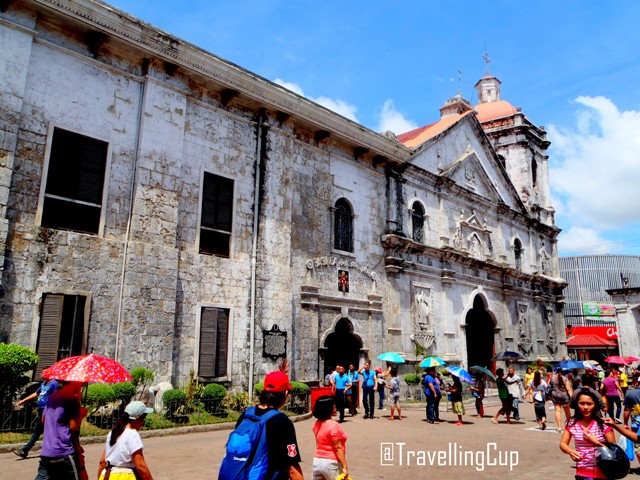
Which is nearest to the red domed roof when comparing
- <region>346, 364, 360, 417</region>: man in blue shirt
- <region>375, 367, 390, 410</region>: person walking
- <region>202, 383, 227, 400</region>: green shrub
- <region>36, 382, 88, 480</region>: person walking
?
<region>375, 367, 390, 410</region>: person walking

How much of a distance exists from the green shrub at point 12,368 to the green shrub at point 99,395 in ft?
3.78

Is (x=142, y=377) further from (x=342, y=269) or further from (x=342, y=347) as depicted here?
(x=342, y=269)

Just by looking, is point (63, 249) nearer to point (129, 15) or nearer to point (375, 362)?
point (129, 15)

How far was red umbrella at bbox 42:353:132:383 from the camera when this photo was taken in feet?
18.4

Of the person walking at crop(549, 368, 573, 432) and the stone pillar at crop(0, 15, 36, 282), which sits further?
the person walking at crop(549, 368, 573, 432)

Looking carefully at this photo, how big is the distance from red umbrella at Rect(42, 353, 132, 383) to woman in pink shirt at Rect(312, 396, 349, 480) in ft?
7.19

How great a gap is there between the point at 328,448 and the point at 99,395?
275 inches

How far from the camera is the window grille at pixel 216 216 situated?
1450 cm

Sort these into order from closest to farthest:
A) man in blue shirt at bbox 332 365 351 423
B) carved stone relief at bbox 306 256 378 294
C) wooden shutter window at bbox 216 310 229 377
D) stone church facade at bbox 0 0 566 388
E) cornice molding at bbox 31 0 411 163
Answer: stone church facade at bbox 0 0 566 388 → cornice molding at bbox 31 0 411 163 → wooden shutter window at bbox 216 310 229 377 → man in blue shirt at bbox 332 365 351 423 → carved stone relief at bbox 306 256 378 294

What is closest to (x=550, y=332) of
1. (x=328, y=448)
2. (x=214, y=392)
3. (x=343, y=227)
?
(x=343, y=227)

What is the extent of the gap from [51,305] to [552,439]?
1118 centimetres

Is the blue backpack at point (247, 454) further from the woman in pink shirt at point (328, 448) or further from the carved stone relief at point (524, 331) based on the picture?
the carved stone relief at point (524, 331)

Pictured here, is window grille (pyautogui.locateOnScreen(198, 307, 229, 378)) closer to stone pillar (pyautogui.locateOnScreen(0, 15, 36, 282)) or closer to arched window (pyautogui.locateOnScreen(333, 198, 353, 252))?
stone pillar (pyautogui.locateOnScreen(0, 15, 36, 282))

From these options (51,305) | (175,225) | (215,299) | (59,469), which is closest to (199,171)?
(175,225)
